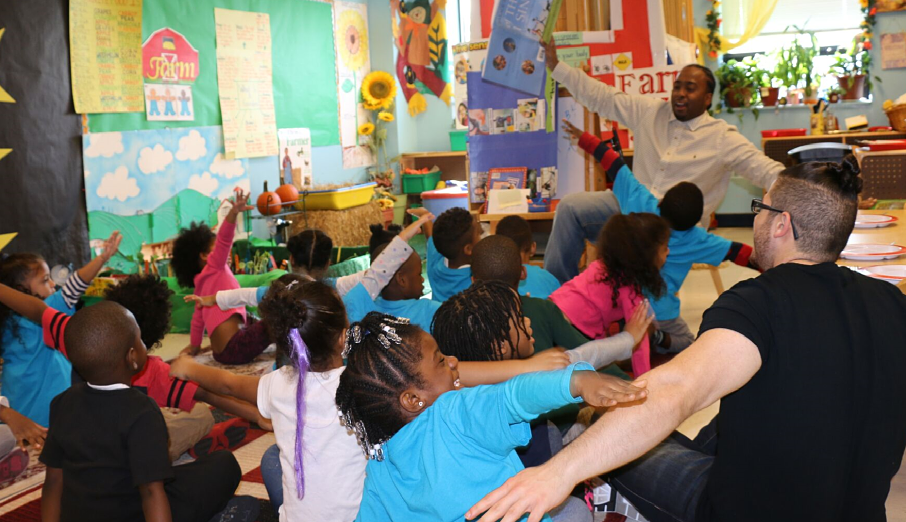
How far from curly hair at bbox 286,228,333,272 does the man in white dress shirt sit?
1344 mm

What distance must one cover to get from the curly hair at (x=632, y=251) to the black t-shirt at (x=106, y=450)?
6.23 ft

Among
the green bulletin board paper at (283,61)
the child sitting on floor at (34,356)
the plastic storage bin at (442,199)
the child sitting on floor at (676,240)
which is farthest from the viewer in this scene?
the plastic storage bin at (442,199)

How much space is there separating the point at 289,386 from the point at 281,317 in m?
0.17

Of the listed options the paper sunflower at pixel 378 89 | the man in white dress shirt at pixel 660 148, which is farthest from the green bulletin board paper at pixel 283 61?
the man in white dress shirt at pixel 660 148

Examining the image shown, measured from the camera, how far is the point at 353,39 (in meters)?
9.52

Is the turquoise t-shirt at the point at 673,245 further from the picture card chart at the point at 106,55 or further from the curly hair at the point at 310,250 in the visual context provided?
the picture card chart at the point at 106,55

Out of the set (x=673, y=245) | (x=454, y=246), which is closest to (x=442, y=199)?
(x=673, y=245)

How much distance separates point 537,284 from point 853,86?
6.46 m

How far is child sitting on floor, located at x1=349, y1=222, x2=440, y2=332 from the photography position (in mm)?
2734

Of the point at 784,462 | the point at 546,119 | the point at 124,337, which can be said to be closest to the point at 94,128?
the point at 546,119

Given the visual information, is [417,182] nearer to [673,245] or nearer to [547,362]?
[673,245]

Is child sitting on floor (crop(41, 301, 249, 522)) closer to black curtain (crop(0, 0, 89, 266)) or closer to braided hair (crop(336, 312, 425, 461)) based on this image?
braided hair (crop(336, 312, 425, 461))

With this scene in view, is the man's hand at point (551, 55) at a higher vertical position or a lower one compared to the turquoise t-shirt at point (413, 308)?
higher

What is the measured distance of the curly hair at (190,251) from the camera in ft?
14.9
